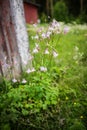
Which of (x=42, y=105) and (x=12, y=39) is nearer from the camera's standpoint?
(x=42, y=105)

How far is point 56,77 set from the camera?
6273 millimetres

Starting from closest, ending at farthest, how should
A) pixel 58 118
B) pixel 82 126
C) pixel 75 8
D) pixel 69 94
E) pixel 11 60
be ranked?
pixel 82 126
pixel 58 118
pixel 69 94
pixel 11 60
pixel 75 8

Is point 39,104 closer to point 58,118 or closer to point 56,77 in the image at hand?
point 58,118

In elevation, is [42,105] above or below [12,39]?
below

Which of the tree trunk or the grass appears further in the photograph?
the tree trunk

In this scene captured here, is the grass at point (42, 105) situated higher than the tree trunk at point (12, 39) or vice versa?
the tree trunk at point (12, 39)

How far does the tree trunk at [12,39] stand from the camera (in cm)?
594

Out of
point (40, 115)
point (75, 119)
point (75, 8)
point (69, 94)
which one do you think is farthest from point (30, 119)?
point (75, 8)

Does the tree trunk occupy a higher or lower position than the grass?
higher

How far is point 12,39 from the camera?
242 inches

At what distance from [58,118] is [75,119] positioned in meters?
0.28

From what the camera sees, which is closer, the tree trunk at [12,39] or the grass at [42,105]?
the grass at [42,105]

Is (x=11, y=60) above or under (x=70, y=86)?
above

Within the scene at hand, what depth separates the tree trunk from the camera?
19.5 ft
